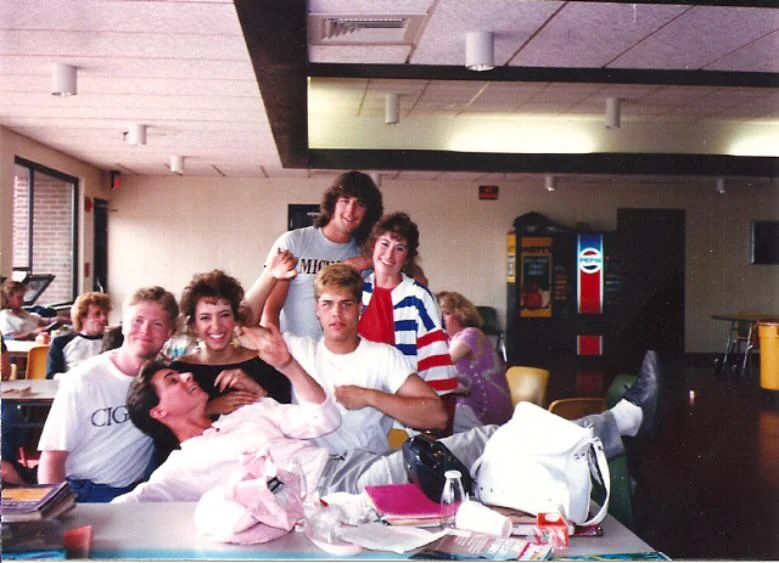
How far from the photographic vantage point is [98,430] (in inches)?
124

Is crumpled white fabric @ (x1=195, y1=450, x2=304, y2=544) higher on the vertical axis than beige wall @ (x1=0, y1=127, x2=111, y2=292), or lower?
lower

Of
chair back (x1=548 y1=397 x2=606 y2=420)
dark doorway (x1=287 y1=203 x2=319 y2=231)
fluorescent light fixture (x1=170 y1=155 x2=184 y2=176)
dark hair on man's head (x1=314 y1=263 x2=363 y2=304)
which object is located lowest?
chair back (x1=548 y1=397 x2=606 y2=420)

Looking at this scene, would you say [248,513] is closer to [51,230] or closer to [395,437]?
[395,437]

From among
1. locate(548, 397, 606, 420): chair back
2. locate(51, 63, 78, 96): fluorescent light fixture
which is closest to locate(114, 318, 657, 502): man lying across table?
locate(548, 397, 606, 420): chair back

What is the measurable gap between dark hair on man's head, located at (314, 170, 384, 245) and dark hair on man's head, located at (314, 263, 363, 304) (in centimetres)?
21

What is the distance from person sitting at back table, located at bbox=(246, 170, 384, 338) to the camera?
3.32 m

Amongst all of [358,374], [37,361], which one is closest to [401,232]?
[358,374]

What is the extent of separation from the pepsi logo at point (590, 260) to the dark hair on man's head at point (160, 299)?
6.94 ft

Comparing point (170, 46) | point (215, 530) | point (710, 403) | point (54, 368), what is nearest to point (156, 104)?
point (170, 46)

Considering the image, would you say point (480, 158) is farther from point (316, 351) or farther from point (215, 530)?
point (215, 530)

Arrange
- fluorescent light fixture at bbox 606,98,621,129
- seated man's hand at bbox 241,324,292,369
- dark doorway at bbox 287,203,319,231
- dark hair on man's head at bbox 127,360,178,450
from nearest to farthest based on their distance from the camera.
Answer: dark hair on man's head at bbox 127,360,178,450, seated man's hand at bbox 241,324,292,369, dark doorway at bbox 287,203,319,231, fluorescent light fixture at bbox 606,98,621,129

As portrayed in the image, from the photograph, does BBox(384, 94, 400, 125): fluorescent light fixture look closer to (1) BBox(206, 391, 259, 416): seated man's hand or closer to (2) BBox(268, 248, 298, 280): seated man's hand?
(2) BBox(268, 248, 298, 280): seated man's hand

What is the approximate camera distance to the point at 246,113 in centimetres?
526

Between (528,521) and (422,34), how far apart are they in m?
3.17
